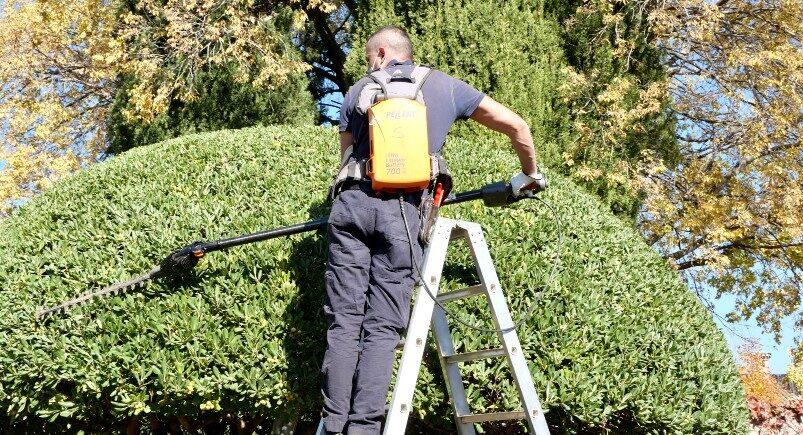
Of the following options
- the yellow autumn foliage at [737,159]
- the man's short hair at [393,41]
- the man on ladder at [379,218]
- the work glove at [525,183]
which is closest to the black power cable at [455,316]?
the man on ladder at [379,218]

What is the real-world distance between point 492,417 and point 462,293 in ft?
1.98

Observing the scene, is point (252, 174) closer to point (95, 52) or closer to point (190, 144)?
point (190, 144)

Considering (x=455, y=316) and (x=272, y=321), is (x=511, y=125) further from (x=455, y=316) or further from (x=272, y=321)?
(x=272, y=321)

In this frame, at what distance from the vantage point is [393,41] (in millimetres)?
3713

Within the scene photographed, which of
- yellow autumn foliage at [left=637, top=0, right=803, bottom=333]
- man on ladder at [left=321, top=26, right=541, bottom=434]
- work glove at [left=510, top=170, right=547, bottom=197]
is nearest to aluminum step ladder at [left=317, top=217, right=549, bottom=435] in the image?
man on ladder at [left=321, top=26, right=541, bottom=434]

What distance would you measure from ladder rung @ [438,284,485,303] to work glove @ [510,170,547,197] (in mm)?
473

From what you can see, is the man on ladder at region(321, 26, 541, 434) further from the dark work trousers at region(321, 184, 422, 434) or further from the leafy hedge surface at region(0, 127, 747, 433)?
the leafy hedge surface at region(0, 127, 747, 433)

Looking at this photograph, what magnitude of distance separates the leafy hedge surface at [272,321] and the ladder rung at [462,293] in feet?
0.59

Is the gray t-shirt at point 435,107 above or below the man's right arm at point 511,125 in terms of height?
above

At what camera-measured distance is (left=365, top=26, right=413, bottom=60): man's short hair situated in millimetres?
3713

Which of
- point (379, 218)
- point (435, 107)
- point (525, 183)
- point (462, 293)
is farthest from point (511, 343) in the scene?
point (435, 107)

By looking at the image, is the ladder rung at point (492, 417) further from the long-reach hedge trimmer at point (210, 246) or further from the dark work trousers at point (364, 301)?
the long-reach hedge trimmer at point (210, 246)

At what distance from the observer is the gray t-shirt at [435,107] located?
3.56m

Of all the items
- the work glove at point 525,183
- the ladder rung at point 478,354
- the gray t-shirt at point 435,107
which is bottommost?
the ladder rung at point 478,354
